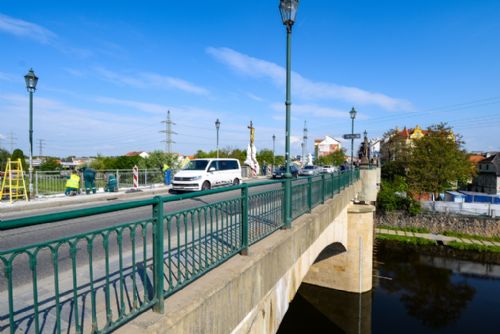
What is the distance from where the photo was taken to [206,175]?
1603 centimetres

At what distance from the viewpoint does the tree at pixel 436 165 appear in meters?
40.1

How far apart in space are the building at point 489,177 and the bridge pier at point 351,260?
1815 inches

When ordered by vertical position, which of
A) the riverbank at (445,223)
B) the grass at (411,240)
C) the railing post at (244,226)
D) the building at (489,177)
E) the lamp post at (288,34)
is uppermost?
the lamp post at (288,34)

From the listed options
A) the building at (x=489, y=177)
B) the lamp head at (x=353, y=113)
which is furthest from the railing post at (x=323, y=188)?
the building at (x=489, y=177)

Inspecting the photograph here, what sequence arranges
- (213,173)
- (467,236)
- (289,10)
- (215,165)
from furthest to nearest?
(467,236), (215,165), (213,173), (289,10)

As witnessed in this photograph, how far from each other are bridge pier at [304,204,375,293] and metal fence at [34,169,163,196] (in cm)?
1210

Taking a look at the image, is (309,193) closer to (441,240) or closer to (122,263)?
(122,263)

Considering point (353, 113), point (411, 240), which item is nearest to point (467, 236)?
point (411, 240)

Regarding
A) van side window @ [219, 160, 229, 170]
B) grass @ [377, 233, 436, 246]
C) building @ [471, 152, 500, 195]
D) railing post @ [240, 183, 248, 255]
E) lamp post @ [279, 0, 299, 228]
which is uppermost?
lamp post @ [279, 0, 299, 228]

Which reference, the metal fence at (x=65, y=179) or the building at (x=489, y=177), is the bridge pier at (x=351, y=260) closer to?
the metal fence at (x=65, y=179)

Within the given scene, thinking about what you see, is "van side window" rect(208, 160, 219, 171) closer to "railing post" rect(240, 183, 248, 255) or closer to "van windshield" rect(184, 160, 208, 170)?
"van windshield" rect(184, 160, 208, 170)

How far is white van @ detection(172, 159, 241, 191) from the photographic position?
15500 millimetres

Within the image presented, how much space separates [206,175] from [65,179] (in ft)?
24.9

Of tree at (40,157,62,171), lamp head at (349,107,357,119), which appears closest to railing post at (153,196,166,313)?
lamp head at (349,107,357,119)
